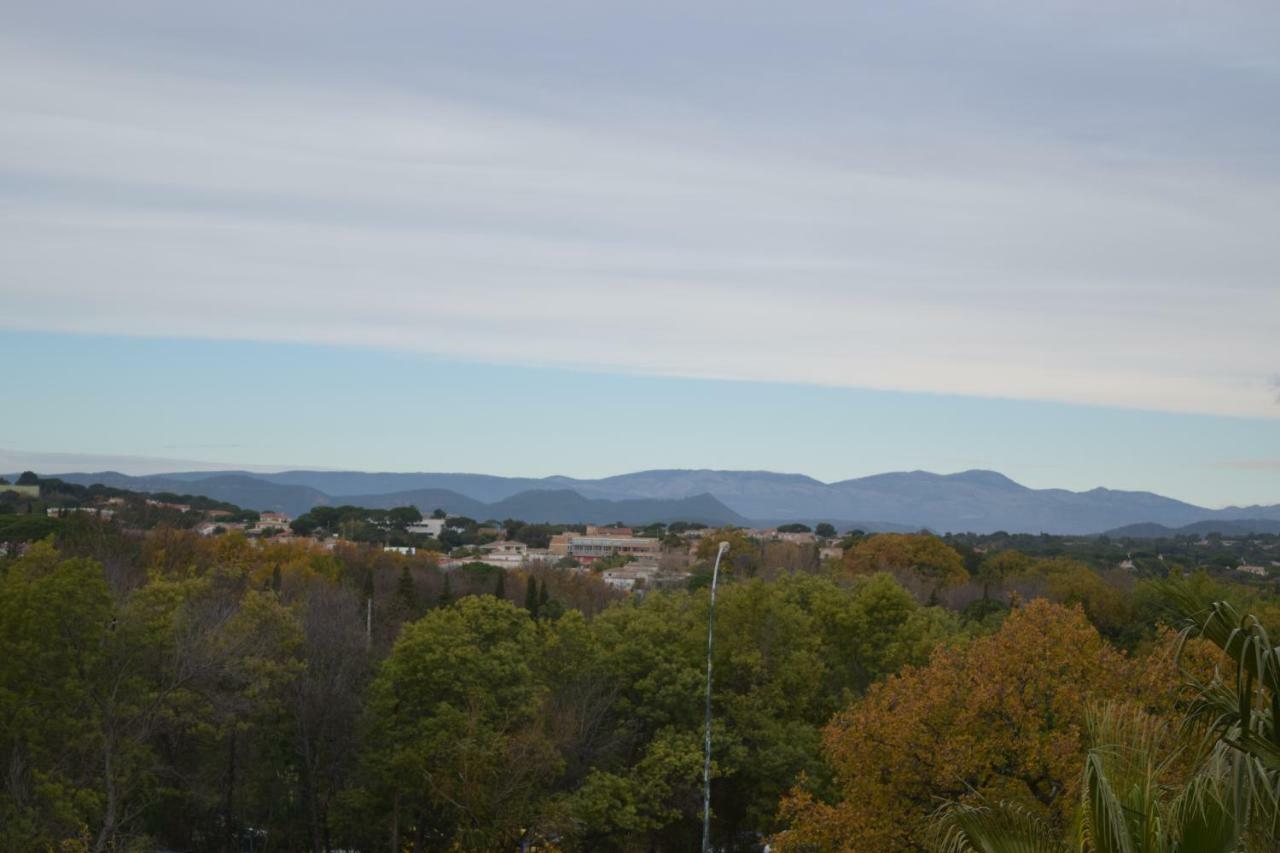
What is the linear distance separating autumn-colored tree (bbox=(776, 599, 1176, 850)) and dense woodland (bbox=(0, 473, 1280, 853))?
54mm

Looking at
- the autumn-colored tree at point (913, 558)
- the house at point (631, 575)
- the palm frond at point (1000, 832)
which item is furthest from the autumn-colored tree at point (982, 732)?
the house at point (631, 575)

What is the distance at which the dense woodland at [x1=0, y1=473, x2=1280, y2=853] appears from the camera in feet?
57.5

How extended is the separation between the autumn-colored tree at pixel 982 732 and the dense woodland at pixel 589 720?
54 mm

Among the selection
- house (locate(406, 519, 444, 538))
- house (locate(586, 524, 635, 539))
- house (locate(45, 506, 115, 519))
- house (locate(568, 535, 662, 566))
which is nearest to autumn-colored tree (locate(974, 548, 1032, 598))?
house (locate(45, 506, 115, 519))

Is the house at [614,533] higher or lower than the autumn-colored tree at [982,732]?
lower

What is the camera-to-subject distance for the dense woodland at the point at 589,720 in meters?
17.5

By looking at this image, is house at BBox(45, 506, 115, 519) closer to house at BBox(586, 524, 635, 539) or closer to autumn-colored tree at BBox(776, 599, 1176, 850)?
autumn-colored tree at BBox(776, 599, 1176, 850)

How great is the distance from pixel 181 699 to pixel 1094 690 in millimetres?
17989

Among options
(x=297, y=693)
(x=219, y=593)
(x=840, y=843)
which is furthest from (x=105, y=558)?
(x=840, y=843)

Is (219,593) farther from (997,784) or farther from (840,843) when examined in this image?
(997,784)

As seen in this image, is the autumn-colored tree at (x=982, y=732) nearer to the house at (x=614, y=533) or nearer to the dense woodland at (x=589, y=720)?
the dense woodland at (x=589, y=720)

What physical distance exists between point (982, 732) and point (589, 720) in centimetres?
1521

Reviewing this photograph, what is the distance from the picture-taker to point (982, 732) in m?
22.4

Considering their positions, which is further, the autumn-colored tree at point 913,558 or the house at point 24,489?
the house at point 24,489
